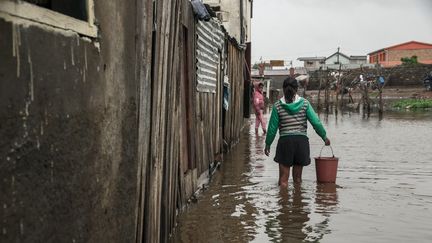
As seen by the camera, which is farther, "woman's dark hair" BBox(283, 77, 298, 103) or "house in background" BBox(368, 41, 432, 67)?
"house in background" BBox(368, 41, 432, 67)

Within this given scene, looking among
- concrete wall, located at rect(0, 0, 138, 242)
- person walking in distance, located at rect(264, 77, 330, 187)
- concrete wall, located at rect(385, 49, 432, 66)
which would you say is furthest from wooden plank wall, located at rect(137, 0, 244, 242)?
concrete wall, located at rect(385, 49, 432, 66)

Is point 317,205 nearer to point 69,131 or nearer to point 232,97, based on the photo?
point 69,131

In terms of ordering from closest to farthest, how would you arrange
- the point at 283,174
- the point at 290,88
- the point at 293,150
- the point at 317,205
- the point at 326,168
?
the point at 317,205, the point at 290,88, the point at 293,150, the point at 283,174, the point at 326,168

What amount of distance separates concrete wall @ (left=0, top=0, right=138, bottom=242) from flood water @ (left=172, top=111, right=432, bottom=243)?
2.46 meters

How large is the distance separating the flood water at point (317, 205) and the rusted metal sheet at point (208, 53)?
1638mm

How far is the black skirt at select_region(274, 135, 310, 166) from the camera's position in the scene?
311 inches

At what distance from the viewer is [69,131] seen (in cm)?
281

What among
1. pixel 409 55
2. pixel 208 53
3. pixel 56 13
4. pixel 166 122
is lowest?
pixel 166 122

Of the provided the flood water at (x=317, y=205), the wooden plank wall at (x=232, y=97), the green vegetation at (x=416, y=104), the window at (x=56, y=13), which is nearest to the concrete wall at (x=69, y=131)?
the window at (x=56, y=13)

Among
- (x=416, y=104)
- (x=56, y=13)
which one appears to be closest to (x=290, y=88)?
(x=56, y=13)

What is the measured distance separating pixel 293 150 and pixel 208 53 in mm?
2107

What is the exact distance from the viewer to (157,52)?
14.6 ft

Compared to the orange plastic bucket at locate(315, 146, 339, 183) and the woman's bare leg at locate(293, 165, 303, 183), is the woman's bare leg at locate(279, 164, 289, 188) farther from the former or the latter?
the orange plastic bucket at locate(315, 146, 339, 183)

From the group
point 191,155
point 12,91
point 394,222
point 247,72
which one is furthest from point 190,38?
point 247,72
